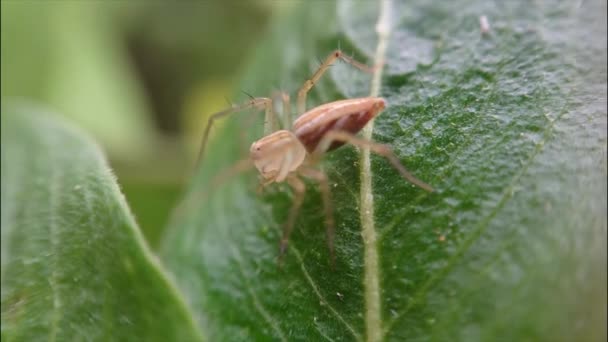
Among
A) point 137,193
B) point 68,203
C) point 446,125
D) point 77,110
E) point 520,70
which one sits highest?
point 520,70

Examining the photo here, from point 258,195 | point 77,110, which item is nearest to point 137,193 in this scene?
point 77,110

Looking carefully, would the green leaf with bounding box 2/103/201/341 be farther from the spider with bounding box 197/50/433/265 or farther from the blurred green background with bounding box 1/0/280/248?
the blurred green background with bounding box 1/0/280/248

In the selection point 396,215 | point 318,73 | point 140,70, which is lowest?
point 140,70

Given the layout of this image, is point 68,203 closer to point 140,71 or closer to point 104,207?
point 104,207

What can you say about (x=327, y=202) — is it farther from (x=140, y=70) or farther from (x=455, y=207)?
(x=140, y=70)

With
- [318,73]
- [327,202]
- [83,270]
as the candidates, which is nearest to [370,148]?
[327,202]

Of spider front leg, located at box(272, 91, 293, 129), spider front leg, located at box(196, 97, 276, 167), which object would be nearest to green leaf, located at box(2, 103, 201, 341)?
spider front leg, located at box(196, 97, 276, 167)
